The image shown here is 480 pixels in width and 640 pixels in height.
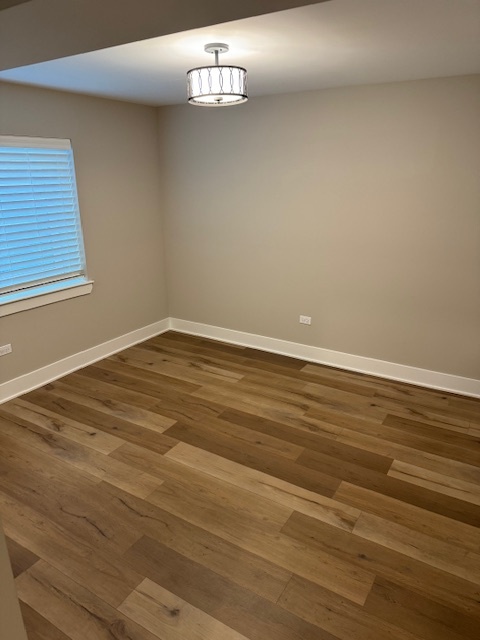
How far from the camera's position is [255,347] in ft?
15.1

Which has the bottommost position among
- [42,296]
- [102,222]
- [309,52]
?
[42,296]

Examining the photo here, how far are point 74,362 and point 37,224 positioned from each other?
1282mm

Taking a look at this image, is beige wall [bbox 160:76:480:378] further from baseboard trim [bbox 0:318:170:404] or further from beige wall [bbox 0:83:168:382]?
baseboard trim [bbox 0:318:170:404]

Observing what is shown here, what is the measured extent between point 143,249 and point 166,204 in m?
0.56

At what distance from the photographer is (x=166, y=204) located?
4.74 metres

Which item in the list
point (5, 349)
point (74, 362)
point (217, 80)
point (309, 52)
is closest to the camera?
point (217, 80)

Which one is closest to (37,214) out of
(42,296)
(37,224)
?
(37,224)

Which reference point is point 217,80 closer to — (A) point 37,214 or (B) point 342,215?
(B) point 342,215

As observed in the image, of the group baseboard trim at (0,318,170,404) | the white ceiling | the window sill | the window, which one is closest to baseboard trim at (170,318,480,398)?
baseboard trim at (0,318,170,404)

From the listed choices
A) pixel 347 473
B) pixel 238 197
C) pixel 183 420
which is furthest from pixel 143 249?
pixel 347 473

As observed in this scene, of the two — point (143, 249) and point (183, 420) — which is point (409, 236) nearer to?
point (183, 420)

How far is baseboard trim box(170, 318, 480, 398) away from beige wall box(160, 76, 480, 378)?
8cm

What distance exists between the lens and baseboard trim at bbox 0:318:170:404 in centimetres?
362

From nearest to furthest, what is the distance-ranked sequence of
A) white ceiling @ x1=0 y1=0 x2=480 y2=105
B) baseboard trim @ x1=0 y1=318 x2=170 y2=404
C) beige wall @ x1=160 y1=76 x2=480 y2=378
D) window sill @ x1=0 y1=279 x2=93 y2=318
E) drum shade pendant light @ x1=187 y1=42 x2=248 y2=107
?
white ceiling @ x1=0 y1=0 x2=480 y2=105
drum shade pendant light @ x1=187 y1=42 x2=248 y2=107
beige wall @ x1=160 y1=76 x2=480 y2=378
window sill @ x1=0 y1=279 x2=93 y2=318
baseboard trim @ x1=0 y1=318 x2=170 y2=404
